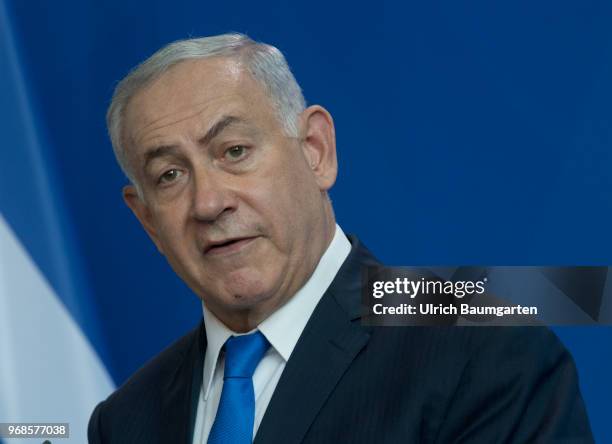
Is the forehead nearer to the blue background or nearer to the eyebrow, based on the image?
the eyebrow

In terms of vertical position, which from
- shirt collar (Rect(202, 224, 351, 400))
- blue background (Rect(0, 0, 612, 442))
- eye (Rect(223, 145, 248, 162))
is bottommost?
shirt collar (Rect(202, 224, 351, 400))

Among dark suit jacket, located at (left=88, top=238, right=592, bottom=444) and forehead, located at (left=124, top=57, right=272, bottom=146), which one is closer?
dark suit jacket, located at (left=88, top=238, right=592, bottom=444)

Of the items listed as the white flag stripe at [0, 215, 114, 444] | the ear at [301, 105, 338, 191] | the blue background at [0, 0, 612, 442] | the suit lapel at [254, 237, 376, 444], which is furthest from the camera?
the white flag stripe at [0, 215, 114, 444]

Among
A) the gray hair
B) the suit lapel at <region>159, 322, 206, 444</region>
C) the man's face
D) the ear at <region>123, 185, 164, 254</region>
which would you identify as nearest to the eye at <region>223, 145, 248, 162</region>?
the man's face

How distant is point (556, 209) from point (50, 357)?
1253 millimetres

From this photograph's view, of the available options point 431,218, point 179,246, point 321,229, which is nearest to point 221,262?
point 179,246

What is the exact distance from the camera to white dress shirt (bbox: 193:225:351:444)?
5.53ft

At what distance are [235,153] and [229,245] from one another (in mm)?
150

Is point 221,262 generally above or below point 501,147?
below

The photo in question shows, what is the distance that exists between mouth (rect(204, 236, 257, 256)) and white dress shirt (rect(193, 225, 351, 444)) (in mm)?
152

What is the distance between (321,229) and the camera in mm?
1766

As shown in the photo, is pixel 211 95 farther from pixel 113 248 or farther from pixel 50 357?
pixel 50 357

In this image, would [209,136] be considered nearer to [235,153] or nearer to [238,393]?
[235,153]

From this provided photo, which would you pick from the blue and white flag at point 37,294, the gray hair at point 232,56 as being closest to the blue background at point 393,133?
the blue and white flag at point 37,294
